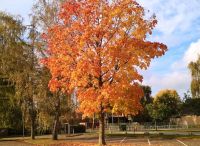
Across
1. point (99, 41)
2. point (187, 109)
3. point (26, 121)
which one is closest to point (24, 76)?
point (26, 121)

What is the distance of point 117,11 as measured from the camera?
2809cm

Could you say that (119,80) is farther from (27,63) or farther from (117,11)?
(27,63)

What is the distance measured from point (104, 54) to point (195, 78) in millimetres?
49276

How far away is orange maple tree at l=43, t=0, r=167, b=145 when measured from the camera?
1076 inches

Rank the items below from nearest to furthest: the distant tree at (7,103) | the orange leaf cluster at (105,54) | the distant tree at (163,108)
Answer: the orange leaf cluster at (105,54) → the distant tree at (7,103) → the distant tree at (163,108)

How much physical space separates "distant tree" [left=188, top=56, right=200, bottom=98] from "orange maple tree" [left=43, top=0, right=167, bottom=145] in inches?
1826

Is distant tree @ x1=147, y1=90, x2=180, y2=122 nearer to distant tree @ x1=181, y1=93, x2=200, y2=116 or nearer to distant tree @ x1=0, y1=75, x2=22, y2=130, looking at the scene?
distant tree @ x1=181, y1=93, x2=200, y2=116

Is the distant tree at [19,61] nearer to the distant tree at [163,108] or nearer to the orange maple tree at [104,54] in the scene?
the orange maple tree at [104,54]

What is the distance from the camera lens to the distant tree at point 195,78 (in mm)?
72938

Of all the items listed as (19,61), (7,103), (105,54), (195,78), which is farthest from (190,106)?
(105,54)

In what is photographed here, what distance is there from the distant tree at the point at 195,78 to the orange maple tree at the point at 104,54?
46.4 m

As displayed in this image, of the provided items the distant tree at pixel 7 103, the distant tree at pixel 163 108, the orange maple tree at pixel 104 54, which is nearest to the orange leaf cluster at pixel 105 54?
the orange maple tree at pixel 104 54

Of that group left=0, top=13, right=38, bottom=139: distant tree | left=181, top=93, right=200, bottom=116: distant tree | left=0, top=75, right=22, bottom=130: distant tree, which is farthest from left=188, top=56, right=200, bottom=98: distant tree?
left=0, top=13, right=38, bottom=139: distant tree

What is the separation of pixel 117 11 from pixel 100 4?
69.4 inches
